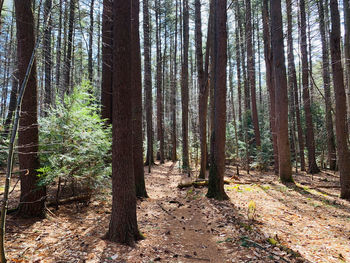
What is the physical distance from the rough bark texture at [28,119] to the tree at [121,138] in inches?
79.3

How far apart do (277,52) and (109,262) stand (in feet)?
34.3

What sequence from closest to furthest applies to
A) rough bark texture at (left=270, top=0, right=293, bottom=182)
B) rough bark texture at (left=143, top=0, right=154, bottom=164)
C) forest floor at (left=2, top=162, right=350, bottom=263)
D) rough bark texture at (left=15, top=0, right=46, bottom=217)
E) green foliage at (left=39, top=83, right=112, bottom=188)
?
forest floor at (left=2, top=162, right=350, bottom=263) < rough bark texture at (left=15, top=0, right=46, bottom=217) < green foliage at (left=39, top=83, right=112, bottom=188) < rough bark texture at (left=270, top=0, right=293, bottom=182) < rough bark texture at (left=143, top=0, right=154, bottom=164)

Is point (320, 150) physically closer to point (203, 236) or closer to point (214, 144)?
point (214, 144)

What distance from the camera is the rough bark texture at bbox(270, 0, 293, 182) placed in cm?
952

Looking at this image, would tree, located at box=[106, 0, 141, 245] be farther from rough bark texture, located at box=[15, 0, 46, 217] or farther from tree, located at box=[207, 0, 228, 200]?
tree, located at box=[207, 0, 228, 200]

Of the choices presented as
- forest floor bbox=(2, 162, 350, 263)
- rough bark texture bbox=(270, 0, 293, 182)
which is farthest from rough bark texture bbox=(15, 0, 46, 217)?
rough bark texture bbox=(270, 0, 293, 182)

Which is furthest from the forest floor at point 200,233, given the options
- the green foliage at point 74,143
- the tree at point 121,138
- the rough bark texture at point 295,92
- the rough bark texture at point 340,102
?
the rough bark texture at point 295,92

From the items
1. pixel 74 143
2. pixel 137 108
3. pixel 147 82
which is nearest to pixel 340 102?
pixel 137 108

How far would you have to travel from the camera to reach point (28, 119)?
4.77 m

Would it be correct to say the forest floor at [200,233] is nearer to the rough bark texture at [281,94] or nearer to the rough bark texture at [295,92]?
the rough bark texture at [281,94]

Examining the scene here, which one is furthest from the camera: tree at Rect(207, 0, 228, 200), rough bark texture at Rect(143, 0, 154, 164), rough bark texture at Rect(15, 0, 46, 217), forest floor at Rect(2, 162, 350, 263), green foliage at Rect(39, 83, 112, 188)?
rough bark texture at Rect(143, 0, 154, 164)

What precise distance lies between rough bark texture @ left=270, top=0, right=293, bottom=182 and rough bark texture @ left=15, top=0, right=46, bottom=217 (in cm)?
939

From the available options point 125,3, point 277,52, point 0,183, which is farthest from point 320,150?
point 0,183

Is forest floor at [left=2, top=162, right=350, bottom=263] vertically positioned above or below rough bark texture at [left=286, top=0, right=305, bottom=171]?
below
